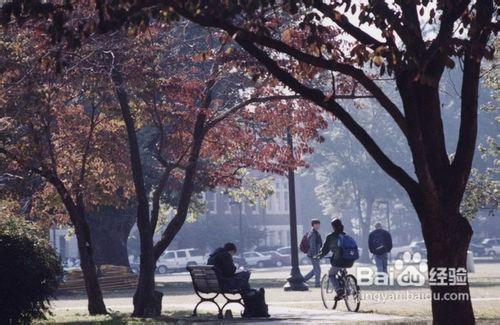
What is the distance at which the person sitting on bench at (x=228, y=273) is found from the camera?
18703 millimetres

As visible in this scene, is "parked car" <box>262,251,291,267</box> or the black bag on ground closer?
the black bag on ground

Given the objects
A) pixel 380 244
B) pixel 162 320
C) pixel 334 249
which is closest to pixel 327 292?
pixel 334 249

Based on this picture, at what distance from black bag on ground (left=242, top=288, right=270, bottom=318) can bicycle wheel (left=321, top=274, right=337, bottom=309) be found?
75.6 inches

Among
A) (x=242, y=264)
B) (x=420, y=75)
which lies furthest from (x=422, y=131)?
(x=242, y=264)

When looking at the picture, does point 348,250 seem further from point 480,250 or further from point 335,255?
point 480,250

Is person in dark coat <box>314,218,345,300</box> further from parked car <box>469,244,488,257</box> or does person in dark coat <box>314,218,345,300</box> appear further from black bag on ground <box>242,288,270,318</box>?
parked car <box>469,244,488,257</box>

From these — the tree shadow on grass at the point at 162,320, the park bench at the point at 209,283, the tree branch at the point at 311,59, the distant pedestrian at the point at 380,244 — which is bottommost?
the tree shadow on grass at the point at 162,320

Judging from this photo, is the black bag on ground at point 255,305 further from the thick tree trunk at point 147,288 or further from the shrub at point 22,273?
the shrub at point 22,273

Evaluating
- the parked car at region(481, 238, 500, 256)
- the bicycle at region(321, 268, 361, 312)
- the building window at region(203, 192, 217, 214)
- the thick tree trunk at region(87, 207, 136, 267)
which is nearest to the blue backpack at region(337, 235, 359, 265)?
the bicycle at region(321, 268, 361, 312)

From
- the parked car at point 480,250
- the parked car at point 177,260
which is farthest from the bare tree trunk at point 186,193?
the parked car at point 480,250

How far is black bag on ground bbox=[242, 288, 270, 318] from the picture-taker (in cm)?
1861

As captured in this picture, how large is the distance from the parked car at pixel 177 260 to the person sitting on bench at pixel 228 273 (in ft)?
198

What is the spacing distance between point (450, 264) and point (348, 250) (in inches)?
313

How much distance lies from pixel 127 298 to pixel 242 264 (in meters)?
52.9
